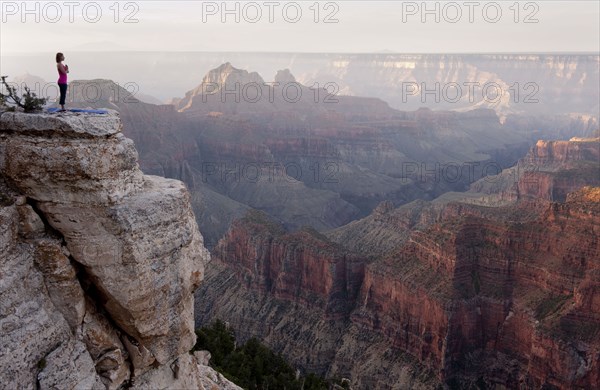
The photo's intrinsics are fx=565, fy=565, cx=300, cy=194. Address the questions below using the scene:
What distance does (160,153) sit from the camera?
113312mm

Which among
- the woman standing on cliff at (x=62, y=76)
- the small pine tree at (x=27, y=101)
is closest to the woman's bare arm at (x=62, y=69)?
the woman standing on cliff at (x=62, y=76)

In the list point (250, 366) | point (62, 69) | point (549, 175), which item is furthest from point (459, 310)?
point (549, 175)

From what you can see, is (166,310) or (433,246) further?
(433,246)

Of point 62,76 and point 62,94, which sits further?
point 62,76

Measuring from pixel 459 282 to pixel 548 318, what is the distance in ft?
24.9

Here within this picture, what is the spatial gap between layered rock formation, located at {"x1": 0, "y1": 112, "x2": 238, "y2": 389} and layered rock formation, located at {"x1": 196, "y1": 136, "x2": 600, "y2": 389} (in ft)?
106

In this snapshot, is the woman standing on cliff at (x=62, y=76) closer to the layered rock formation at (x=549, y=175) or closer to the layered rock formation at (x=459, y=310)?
the layered rock formation at (x=459, y=310)

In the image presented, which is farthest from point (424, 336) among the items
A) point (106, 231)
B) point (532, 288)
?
point (106, 231)

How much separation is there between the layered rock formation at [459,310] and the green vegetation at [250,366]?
8.66m

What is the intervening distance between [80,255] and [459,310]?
35321mm

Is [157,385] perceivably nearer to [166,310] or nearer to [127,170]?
[166,310]

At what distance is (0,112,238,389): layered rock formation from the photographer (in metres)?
12.8

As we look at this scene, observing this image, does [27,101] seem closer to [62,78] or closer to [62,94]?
[62,94]

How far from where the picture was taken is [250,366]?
3762cm
